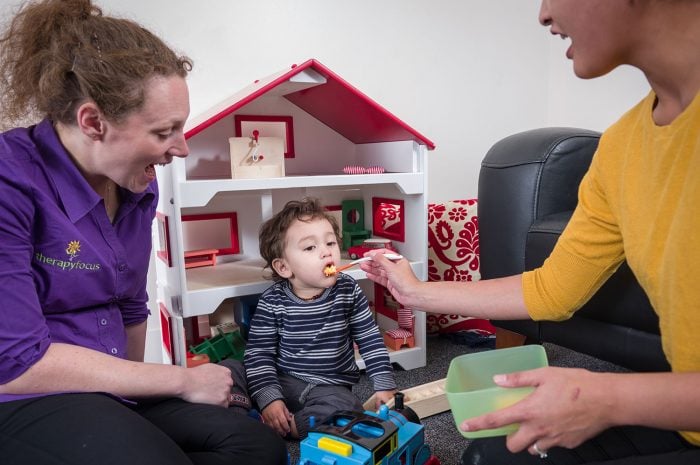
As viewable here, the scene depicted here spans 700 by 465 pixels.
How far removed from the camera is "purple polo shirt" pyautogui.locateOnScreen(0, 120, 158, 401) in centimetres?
67

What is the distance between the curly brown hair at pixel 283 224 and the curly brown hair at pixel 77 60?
502mm

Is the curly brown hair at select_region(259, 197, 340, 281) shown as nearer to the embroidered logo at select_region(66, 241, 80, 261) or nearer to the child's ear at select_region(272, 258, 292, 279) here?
the child's ear at select_region(272, 258, 292, 279)

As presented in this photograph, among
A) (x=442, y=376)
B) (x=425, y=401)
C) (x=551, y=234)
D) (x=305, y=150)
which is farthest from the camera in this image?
(x=305, y=150)

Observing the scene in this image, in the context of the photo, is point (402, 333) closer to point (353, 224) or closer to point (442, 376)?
point (442, 376)

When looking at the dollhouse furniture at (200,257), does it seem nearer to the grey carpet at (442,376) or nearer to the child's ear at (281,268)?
the child's ear at (281,268)

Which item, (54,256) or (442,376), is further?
(442,376)

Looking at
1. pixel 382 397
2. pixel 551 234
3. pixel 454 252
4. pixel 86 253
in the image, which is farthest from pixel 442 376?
pixel 86 253

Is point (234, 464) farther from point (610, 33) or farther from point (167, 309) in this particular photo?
point (610, 33)

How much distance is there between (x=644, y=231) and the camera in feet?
2.09

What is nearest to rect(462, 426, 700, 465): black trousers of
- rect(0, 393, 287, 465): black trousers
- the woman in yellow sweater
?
the woman in yellow sweater

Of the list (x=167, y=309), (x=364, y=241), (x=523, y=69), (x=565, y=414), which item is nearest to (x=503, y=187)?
(x=364, y=241)

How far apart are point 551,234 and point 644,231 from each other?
43 centimetres

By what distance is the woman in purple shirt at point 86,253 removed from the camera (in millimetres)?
666

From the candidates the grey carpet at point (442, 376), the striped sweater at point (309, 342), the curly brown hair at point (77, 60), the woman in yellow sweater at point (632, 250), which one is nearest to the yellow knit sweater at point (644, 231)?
the woman in yellow sweater at point (632, 250)
